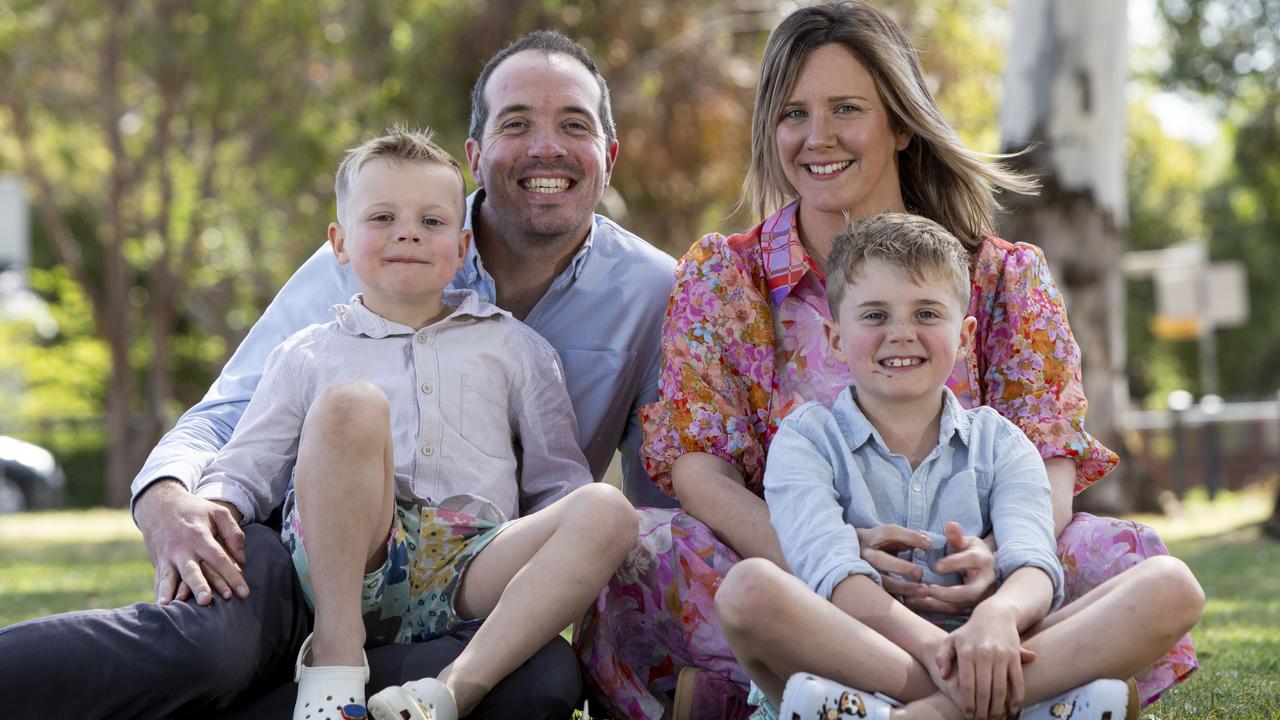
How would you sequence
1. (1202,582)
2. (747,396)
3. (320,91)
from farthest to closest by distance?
(320,91)
(1202,582)
(747,396)

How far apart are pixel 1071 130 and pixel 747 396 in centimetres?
682

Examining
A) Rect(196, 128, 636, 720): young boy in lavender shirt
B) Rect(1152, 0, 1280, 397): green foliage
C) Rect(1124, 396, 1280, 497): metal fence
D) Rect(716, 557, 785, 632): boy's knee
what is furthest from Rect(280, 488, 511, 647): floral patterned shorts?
Rect(1124, 396, 1280, 497): metal fence

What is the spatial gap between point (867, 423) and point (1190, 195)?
114ft

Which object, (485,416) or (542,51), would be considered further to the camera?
(542,51)

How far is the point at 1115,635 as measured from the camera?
275 cm

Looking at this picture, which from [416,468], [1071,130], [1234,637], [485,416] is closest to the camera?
[416,468]

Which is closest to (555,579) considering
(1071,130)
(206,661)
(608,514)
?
(608,514)

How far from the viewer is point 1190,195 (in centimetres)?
3528

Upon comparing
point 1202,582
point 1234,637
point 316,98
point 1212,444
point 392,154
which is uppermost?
point 316,98

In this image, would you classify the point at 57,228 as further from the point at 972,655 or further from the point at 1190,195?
the point at 1190,195

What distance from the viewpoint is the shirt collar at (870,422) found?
3.12 meters

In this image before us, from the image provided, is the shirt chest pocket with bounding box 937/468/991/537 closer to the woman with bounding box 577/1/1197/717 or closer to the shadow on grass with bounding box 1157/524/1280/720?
the woman with bounding box 577/1/1197/717

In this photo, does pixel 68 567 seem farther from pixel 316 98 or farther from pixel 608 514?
pixel 316 98

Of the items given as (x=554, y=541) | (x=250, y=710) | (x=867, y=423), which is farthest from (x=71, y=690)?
(x=867, y=423)
